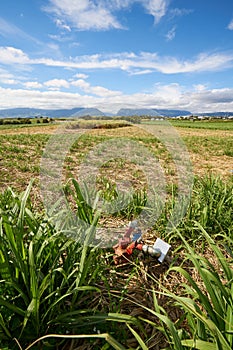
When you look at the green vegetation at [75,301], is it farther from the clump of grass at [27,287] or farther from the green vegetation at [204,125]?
the green vegetation at [204,125]

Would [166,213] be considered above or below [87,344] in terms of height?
above

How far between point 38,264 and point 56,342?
0.39m

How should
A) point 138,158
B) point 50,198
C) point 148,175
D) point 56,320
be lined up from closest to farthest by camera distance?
point 56,320 < point 50,198 < point 148,175 < point 138,158

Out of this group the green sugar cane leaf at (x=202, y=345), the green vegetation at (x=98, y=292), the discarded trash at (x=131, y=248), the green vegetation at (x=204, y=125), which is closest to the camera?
the green sugar cane leaf at (x=202, y=345)

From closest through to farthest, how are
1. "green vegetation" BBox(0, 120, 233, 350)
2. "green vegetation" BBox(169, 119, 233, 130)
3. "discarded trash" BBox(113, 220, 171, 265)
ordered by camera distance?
"green vegetation" BBox(0, 120, 233, 350)
"discarded trash" BBox(113, 220, 171, 265)
"green vegetation" BBox(169, 119, 233, 130)

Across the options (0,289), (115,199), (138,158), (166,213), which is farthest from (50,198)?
(138,158)

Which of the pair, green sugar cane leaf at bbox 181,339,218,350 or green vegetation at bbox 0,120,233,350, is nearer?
green sugar cane leaf at bbox 181,339,218,350

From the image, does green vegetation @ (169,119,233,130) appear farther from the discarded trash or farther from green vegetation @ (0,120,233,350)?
green vegetation @ (0,120,233,350)

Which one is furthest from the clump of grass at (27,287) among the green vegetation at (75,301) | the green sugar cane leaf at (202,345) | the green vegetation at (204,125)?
the green vegetation at (204,125)

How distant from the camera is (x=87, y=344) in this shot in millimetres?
1351

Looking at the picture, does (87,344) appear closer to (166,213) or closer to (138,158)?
(166,213)

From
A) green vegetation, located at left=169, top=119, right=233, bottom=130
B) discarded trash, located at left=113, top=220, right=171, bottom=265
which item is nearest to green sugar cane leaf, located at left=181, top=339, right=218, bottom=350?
discarded trash, located at left=113, top=220, right=171, bottom=265

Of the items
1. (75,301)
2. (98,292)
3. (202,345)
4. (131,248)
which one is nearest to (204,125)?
(131,248)

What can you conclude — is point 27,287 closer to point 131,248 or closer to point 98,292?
point 98,292
